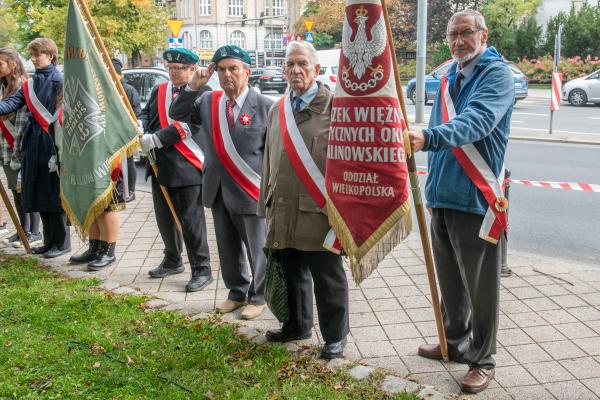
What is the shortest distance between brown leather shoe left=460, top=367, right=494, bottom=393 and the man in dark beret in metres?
2.66

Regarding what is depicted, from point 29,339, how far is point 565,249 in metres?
5.37

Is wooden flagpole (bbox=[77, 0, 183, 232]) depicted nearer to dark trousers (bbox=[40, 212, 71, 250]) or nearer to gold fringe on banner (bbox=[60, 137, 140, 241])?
gold fringe on banner (bbox=[60, 137, 140, 241])

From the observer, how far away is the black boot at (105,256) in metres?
6.65

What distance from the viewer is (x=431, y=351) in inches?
173

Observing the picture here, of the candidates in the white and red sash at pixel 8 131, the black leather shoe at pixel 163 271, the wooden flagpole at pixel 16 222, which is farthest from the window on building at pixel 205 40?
the black leather shoe at pixel 163 271

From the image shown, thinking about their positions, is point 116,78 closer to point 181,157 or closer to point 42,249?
point 181,157

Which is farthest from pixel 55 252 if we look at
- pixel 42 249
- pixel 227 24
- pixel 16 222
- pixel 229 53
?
pixel 227 24

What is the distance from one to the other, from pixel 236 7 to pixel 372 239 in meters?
92.9

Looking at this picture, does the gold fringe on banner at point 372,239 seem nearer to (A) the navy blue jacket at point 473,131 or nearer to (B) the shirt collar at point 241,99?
(A) the navy blue jacket at point 473,131

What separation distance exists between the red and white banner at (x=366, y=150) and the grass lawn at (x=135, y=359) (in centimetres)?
78

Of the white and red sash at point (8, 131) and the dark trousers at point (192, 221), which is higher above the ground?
the white and red sash at point (8, 131)

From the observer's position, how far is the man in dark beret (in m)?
5.72

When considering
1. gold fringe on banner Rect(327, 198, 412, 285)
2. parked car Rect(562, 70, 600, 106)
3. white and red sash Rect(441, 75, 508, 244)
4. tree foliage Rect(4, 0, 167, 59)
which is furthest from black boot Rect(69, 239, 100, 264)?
parked car Rect(562, 70, 600, 106)

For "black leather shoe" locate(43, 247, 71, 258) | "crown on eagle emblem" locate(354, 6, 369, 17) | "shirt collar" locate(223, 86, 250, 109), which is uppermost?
"crown on eagle emblem" locate(354, 6, 369, 17)
